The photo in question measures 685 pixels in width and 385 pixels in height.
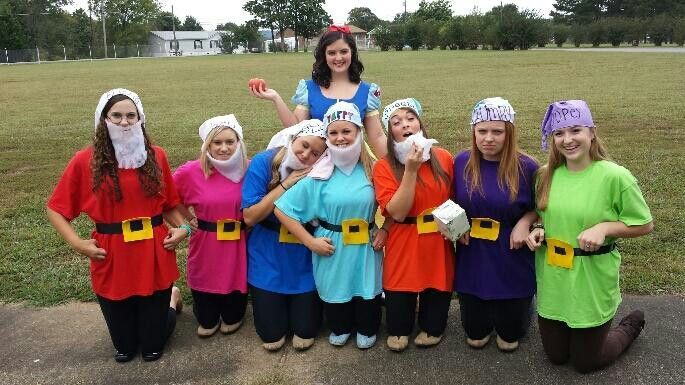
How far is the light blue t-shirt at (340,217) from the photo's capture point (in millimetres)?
3455

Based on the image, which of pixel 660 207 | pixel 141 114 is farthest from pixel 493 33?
pixel 141 114

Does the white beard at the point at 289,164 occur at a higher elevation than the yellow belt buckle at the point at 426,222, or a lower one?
higher

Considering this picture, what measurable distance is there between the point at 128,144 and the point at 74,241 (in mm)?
614

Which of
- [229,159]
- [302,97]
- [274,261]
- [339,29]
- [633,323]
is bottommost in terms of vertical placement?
[633,323]

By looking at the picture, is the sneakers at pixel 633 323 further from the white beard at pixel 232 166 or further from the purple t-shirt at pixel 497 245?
the white beard at pixel 232 166

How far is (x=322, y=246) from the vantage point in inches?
136

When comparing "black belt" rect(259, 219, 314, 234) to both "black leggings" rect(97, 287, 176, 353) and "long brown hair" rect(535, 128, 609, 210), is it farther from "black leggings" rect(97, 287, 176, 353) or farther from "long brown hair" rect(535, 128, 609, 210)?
"long brown hair" rect(535, 128, 609, 210)

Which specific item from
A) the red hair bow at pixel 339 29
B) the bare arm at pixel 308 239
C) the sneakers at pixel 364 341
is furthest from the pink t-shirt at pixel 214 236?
the red hair bow at pixel 339 29

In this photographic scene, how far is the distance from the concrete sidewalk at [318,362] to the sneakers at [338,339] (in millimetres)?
39

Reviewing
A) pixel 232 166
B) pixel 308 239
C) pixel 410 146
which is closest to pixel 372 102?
pixel 410 146

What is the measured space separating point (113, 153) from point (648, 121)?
10.8 meters

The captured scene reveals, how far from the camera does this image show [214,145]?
11.8 feet

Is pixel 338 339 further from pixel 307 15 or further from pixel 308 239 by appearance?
pixel 307 15

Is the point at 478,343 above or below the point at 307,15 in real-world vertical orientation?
below
